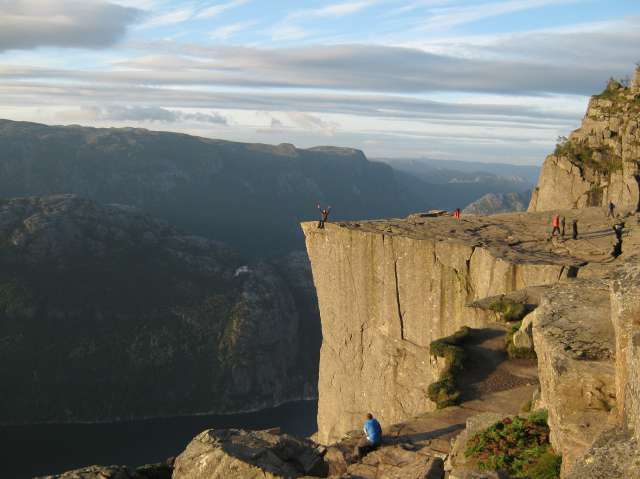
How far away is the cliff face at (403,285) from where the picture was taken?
37062 mm

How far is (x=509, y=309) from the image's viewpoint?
31.6 metres

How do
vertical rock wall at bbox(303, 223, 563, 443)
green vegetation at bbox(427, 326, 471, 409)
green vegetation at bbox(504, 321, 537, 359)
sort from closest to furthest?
1. green vegetation at bbox(427, 326, 471, 409)
2. green vegetation at bbox(504, 321, 537, 359)
3. vertical rock wall at bbox(303, 223, 563, 443)

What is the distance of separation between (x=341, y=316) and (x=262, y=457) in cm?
2776

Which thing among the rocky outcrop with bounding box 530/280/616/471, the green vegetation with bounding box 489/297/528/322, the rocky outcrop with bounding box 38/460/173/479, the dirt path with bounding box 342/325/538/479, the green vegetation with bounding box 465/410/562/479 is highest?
the rocky outcrop with bounding box 530/280/616/471

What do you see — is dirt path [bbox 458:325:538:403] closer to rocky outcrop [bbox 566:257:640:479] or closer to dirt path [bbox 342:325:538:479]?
dirt path [bbox 342:325:538:479]

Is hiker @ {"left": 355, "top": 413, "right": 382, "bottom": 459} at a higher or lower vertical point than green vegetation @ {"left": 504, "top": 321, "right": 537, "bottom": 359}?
lower

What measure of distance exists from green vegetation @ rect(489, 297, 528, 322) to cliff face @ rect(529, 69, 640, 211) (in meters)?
21.1

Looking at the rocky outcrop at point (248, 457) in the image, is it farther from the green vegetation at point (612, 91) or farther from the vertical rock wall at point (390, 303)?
the green vegetation at point (612, 91)

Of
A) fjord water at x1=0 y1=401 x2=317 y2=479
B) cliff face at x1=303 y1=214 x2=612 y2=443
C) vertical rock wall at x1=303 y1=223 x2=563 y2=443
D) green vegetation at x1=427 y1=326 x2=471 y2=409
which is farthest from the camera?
fjord water at x1=0 y1=401 x2=317 y2=479

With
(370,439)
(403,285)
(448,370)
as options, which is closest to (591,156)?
(403,285)

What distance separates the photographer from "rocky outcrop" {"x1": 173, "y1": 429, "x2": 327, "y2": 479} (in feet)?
61.6

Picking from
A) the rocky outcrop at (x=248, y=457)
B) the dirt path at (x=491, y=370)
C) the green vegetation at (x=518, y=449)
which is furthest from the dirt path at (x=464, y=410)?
the green vegetation at (x=518, y=449)

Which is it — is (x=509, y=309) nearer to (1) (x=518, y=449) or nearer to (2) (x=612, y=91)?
A: (1) (x=518, y=449)

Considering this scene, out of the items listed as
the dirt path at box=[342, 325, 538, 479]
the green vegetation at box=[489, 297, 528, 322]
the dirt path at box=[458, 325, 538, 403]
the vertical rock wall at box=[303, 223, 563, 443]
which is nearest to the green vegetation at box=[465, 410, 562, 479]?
the dirt path at box=[342, 325, 538, 479]
